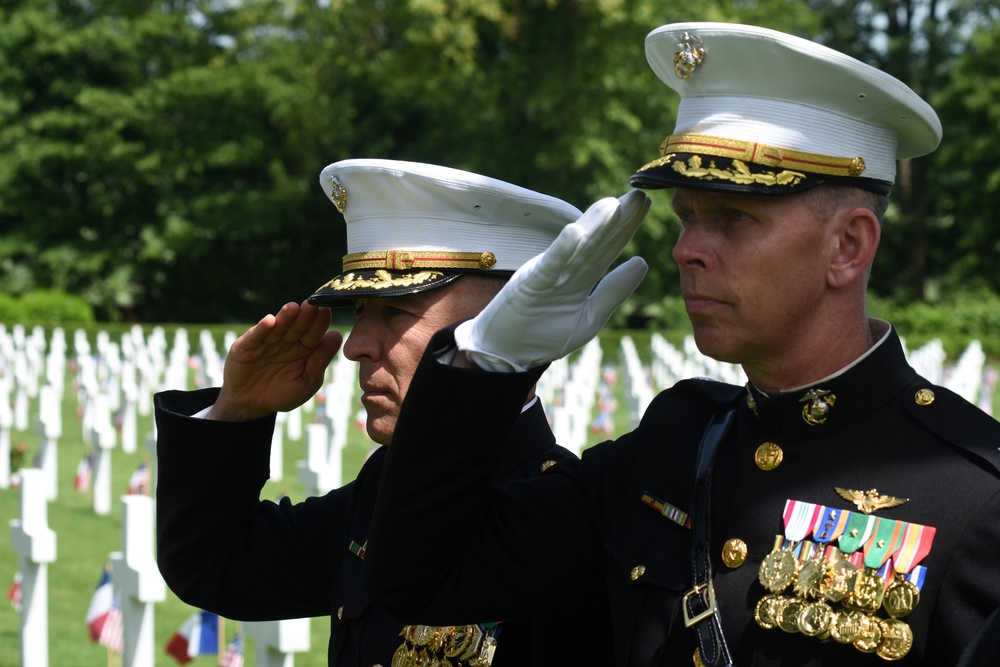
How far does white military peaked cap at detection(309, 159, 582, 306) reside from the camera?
108 inches

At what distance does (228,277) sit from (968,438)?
39.8 m

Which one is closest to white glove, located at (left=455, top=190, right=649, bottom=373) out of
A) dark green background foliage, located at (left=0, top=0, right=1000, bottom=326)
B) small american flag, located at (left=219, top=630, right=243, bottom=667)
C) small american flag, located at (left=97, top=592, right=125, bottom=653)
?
small american flag, located at (left=219, top=630, right=243, bottom=667)

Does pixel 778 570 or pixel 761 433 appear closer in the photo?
pixel 778 570

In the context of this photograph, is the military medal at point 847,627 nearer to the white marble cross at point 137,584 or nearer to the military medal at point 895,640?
the military medal at point 895,640

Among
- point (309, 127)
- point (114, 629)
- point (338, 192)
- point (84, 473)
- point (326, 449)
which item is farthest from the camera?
point (309, 127)

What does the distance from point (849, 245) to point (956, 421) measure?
32 centimetres

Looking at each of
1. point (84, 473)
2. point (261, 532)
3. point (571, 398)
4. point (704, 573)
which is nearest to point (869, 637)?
point (704, 573)

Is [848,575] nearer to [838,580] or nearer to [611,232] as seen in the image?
[838,580]

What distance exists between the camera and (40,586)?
5664mm

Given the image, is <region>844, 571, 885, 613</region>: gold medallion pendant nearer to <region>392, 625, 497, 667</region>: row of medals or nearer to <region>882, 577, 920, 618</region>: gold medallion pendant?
<region>882, 577, 920, 618</region>: gold medallion pendant

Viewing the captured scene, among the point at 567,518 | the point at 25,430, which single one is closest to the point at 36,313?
the point at 25,430

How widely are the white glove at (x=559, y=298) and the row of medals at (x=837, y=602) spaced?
478 millimetres

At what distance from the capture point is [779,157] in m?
2.02

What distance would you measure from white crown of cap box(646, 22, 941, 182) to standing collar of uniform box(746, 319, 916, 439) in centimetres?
30
